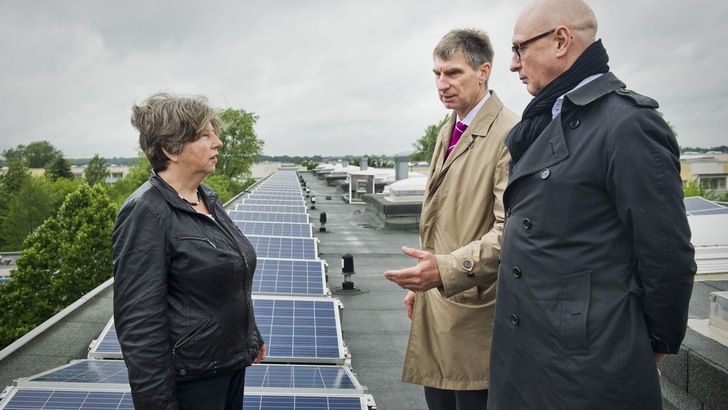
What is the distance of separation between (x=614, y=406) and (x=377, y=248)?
1623 centimetres

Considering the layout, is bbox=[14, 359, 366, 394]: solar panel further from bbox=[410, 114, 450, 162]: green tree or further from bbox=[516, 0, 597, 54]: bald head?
bbox=[410, 114, 450, 162]: green tree

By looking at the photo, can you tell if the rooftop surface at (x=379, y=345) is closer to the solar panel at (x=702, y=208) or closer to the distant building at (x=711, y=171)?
the solar panel at (x=702, y=208)

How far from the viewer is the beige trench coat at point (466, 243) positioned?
11.4 ft

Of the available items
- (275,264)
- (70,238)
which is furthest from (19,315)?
(275,264)

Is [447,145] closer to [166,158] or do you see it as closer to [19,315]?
[166,158]

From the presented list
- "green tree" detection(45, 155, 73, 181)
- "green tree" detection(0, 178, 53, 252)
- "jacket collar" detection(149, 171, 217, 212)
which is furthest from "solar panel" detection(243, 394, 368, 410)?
"green tree" detection(45, 155, 73, 181)

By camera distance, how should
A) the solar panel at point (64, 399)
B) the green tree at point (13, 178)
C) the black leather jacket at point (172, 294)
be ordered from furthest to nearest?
1. the green tree at point (13, 178)
2. the solar panel at point (64, 399)
3. the black leather jacket at point (172, 294)

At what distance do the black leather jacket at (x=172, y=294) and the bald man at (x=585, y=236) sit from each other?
4.78ft

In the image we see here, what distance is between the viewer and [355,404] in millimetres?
4062

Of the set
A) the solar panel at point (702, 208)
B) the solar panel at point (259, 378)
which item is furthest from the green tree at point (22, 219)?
the solar panel at point (259, 378)

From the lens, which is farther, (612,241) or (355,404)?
(355,404)

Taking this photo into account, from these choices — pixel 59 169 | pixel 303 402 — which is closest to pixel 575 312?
pixel 303 402

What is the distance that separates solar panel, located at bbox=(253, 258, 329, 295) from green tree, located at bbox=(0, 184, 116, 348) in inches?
985

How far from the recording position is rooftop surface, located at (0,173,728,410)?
4.11 meters
